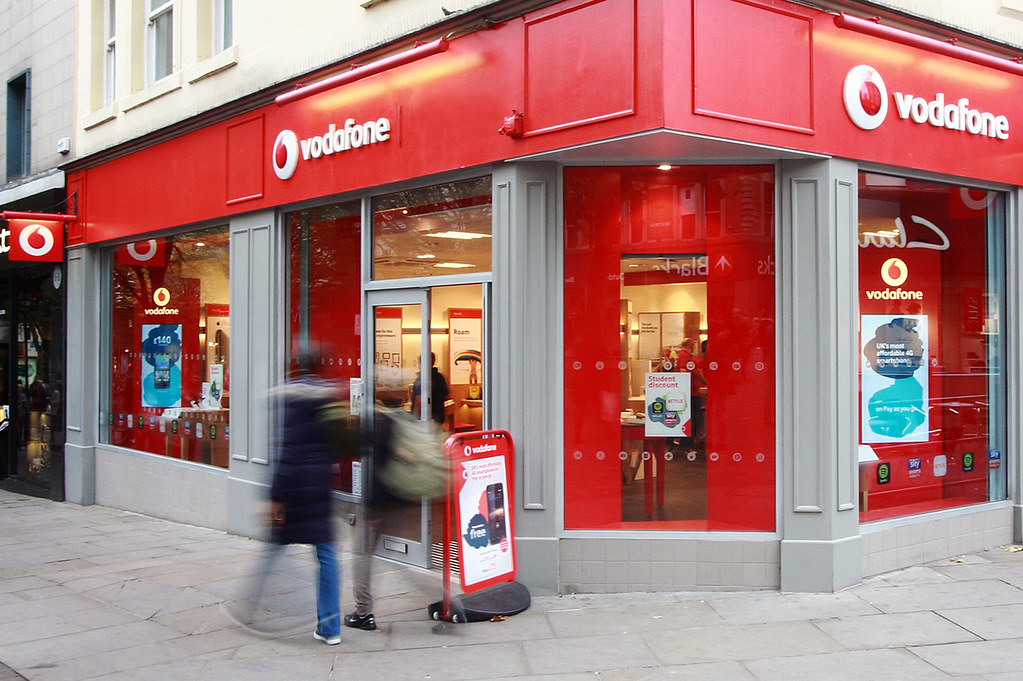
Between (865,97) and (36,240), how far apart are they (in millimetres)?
11173

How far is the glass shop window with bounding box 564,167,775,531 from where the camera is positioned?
7375 mm

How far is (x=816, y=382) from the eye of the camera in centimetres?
709

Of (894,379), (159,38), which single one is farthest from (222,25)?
(894,379)

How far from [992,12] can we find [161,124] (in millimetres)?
9423

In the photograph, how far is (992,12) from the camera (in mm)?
8430

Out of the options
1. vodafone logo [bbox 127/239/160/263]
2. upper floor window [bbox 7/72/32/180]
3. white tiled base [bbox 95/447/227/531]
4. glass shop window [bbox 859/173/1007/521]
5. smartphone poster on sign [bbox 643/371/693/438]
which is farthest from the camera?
upper floor window [bbox 7/72/32/180]

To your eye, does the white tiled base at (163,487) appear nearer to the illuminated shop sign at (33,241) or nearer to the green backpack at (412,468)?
the illuminated shop sign at (33,241)

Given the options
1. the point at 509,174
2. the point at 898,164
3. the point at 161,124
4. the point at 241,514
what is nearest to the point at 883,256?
the point at 898,164

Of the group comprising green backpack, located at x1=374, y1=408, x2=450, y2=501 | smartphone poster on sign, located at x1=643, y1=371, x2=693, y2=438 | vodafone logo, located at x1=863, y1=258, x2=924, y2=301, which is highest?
vodafone logo, located at x1=863, y1=258, x2=924, y2=301

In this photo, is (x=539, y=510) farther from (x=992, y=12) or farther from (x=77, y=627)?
(x=992, y=12)

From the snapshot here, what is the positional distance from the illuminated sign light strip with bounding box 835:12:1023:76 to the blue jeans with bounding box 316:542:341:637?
214 inches

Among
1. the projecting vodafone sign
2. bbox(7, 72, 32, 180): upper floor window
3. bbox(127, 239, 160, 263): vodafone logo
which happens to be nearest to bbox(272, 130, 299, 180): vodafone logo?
bbox(127, 239, 160, 263): vodafone logo

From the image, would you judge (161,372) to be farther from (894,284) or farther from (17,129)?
(894,284)

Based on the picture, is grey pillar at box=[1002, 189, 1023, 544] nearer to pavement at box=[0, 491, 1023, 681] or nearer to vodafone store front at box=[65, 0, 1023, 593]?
vodafone store front at box=[65, 0, 1023, 593]
